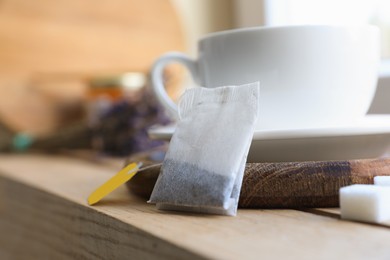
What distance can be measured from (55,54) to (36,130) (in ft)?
0.56

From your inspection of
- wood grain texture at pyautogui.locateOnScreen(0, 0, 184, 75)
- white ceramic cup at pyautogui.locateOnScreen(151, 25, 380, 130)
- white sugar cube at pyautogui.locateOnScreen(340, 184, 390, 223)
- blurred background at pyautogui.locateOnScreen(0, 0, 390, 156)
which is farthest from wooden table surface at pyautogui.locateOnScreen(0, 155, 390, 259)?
wood grain texture at pyautogui.locateOnScreen(0, 0, 184, 75)

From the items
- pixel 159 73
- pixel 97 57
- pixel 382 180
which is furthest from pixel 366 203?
pixel 97 57

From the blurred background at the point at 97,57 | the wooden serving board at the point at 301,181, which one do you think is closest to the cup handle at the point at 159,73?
the wooden serving board at the point at 301,181

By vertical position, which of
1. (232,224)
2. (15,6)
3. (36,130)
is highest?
(15,6)

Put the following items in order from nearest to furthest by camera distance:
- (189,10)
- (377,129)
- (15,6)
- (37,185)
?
(377,129) → (37,185) → (15,6) → (189,10)

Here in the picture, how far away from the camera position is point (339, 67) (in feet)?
1.66

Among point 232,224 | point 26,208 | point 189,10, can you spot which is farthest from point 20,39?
point 232,224

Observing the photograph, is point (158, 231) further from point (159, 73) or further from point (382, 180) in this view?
point (159, 73)

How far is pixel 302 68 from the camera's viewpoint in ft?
1.64

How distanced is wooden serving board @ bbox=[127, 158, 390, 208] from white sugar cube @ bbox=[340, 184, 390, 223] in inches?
1.7

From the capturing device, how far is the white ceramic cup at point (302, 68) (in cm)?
50

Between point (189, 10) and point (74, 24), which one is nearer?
point (74, 24)

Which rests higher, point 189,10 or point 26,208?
point 189,10

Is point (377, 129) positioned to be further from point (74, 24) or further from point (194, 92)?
point (74, 24)
